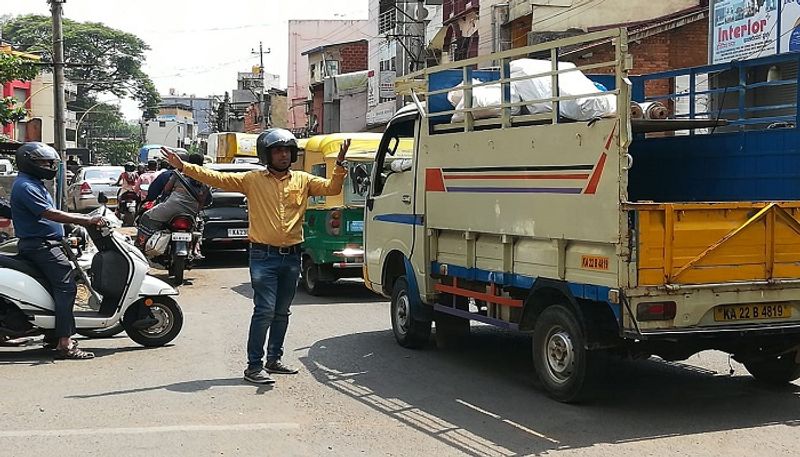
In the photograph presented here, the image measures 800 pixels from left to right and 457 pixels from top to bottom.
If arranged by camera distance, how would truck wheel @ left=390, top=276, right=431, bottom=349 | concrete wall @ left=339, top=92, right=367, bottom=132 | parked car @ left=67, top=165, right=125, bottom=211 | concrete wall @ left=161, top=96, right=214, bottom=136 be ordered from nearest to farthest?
truck wheel @ left=390, top=276, right=431, bottom=349, parked car @ left=67, top=165, right=125, bottom=211, concrete wall @ left=339, top=92, right=367, bottom=132, concrete wall @ left=161, top=96, right=214, bottom=136

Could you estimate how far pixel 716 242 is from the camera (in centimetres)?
621

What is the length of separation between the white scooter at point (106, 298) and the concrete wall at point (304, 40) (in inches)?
2063

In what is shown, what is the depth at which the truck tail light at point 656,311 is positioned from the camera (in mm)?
6000

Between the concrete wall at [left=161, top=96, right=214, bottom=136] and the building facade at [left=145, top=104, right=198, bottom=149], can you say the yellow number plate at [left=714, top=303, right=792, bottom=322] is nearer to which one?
the building facade at [left=145, top=104, right=198, bottom=149]

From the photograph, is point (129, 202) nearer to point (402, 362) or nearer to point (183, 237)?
point (183, 237)

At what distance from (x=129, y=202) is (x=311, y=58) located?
3656 cm

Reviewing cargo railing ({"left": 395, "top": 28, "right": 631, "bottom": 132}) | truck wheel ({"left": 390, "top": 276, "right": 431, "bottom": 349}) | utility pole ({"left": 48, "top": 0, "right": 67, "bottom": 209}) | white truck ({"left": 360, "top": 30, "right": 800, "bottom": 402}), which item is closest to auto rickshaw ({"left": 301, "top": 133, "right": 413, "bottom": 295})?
truck wheel ({"left": 390, "top": 276, "right": 431, "bottom": 349})

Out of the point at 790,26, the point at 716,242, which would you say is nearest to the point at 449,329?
the point at 716,242

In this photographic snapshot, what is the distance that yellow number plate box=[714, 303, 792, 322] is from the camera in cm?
629

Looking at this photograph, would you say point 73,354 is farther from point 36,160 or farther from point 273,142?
point 273,142

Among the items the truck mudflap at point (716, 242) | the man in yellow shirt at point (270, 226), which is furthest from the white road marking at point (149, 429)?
the truck mudflap at point (716, 242)

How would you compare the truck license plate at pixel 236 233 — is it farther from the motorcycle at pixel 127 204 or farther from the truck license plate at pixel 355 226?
the motorcycle at pixel 127 204

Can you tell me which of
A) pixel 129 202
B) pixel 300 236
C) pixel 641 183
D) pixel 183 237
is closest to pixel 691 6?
pixel 129 202

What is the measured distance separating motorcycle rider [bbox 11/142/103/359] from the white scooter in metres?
0.12
